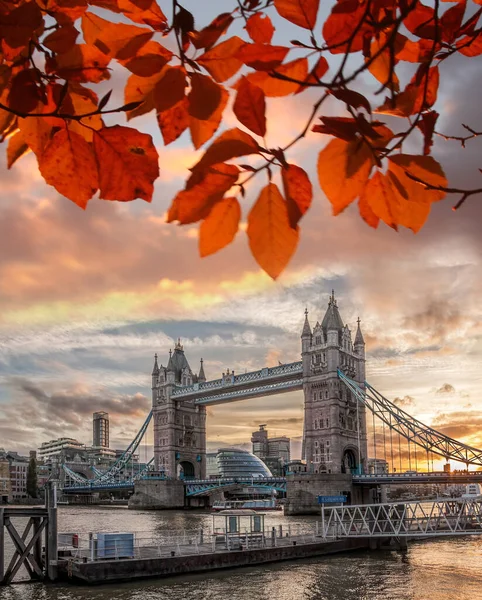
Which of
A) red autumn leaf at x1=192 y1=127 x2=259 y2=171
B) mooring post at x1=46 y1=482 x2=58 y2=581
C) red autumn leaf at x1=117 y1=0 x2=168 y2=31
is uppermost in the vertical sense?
red autumn leaf at x1=117 y1=0 x2=168 y2=31

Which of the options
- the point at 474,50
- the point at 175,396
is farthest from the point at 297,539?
the point at 175,396

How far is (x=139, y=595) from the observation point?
19.2 metres

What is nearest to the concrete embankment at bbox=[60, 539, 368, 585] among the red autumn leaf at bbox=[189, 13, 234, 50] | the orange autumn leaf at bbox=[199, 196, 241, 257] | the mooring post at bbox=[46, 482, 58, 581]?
the mooring post at bbox=[46, 482, 58, 581]

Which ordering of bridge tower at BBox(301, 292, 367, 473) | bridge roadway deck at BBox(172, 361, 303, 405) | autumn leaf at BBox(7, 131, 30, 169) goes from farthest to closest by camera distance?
bridge roadway deck at BBox(172, 361, 303, 405) → bridge tower at BBox(301, 292, 367, 473) → autumn leaf at BBox(7, 131, 30, 169)

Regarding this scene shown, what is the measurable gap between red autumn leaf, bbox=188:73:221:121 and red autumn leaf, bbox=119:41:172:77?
63 mm

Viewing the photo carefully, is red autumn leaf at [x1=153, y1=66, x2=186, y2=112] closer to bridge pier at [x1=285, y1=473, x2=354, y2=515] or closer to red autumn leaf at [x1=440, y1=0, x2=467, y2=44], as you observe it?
red autumn leaf at [x1=440, y1=0, x2=467, y2=44]

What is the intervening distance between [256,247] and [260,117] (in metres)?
0.20


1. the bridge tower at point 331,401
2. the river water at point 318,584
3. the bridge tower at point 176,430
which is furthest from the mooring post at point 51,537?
the bridge tower at point 176,430

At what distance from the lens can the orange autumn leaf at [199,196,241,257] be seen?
113 centimetres

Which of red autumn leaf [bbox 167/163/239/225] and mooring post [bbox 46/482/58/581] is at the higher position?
red autumn leaf [bbox 167/163/239/225]

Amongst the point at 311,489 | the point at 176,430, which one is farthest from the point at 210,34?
the point at 176,430

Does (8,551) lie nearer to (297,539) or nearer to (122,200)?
(297,539)

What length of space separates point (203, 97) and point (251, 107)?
8cm

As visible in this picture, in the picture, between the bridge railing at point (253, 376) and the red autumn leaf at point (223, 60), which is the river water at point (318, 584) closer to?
the red autumn leaf at point (223, 60)
